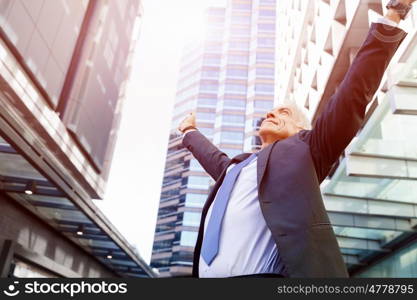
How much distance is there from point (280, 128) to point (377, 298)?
108cm

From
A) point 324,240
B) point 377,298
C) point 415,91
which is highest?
point 415,91

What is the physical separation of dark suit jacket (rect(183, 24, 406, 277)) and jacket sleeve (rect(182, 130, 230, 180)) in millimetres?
576

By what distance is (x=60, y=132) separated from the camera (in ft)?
57.1

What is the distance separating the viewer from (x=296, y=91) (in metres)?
20.3

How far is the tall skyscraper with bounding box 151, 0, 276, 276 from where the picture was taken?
5750 centimetres

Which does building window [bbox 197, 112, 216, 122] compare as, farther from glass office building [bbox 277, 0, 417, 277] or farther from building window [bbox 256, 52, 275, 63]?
glass office building [bbox 277, 0, 417, 277]

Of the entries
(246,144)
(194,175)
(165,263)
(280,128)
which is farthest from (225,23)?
(280,128)

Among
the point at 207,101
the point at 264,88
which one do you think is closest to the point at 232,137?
the point at 207,101

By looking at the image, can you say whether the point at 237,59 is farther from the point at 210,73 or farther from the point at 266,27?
the point at 266,27

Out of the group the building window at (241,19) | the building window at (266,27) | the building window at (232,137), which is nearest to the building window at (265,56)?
the building window at (266,27)

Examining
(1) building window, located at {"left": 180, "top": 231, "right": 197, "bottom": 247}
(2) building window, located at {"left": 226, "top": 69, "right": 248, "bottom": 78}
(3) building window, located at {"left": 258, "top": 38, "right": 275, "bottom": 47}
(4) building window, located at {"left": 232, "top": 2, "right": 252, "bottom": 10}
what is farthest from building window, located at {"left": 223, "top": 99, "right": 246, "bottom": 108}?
(1) building window, located at {"left": 180, "top": 231, "right": 197, "bottom": 247}

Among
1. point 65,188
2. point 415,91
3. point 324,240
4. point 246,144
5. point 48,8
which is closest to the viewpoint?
point 324,240

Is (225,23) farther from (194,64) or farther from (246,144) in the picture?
(246,144)

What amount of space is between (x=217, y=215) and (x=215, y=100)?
6303cm
